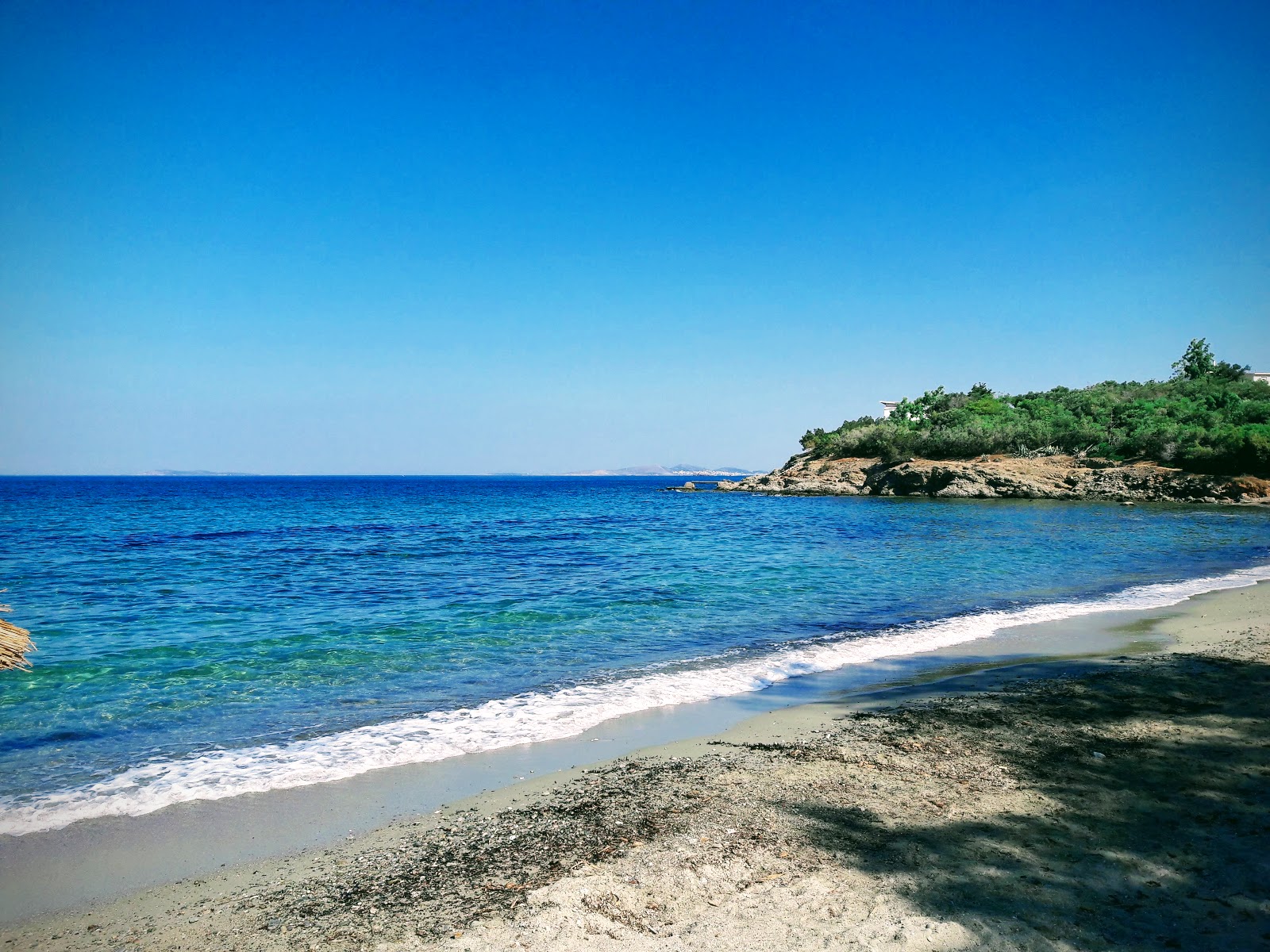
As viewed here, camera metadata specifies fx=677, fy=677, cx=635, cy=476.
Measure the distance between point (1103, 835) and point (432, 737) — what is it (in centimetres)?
596

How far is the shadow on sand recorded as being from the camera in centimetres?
354

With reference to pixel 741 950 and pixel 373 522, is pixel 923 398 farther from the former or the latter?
pixel 741 950

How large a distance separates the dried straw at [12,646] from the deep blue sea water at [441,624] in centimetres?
150

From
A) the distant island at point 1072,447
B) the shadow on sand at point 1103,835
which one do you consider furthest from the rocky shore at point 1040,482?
the shadow on sand at point 1103,835

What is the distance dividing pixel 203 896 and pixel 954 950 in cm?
447

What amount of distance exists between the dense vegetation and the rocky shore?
2.20 metres

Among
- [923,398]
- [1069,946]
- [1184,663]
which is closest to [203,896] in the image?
[1069,946]

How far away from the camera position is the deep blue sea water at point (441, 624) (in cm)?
709

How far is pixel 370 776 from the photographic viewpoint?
629 cm

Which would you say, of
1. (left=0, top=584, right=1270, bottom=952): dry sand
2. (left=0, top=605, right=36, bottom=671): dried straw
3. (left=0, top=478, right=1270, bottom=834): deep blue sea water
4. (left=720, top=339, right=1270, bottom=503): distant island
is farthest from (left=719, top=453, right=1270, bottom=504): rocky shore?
(left=0, top=605, right=36, bottom=671): dried straw

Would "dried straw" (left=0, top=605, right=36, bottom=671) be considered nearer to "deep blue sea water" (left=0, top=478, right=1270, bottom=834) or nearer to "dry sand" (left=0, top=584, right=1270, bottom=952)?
"deep blue sea water" (left=0, top=478, right=1270, bottom=834)

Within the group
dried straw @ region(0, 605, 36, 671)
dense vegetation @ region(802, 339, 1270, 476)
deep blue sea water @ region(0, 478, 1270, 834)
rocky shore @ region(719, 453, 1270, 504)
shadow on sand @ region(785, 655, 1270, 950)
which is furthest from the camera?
dense vegetation @ region(802, 339, 1270, 476)

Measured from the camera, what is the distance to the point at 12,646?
5004mm

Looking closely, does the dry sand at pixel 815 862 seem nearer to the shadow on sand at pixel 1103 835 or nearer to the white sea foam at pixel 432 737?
the shadow on sand at pixel 1103 835
